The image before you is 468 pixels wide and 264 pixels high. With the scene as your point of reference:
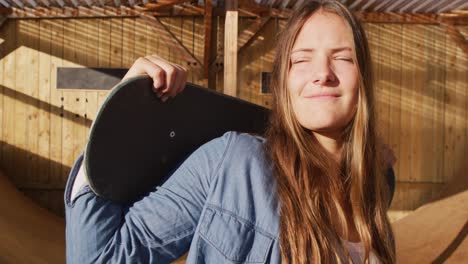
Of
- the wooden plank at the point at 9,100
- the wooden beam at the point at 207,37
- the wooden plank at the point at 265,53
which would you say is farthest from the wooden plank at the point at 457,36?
the wooden plank at the point at 9,100

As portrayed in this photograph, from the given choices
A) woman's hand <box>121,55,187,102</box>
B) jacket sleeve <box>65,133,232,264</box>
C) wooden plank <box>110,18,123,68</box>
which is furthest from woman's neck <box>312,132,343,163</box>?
wooden plank <box>110,18,123,68</box>

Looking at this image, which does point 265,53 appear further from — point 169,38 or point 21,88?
point 21,88

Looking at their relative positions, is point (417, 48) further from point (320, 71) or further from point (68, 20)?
point (320, 71)

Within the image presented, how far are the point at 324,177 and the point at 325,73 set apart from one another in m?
0.27

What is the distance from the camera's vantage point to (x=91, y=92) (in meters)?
8.04

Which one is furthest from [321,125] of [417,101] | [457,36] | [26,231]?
[457,36]

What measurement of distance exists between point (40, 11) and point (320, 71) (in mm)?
7744

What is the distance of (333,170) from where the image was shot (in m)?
1.27

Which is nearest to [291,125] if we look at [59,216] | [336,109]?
[336,109]

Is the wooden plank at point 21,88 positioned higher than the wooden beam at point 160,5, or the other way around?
the wooden beam at point 160,5

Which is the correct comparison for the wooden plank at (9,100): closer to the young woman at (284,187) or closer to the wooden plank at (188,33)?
the wooden plank at (188,33)

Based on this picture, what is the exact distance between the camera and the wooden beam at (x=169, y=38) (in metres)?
7.89

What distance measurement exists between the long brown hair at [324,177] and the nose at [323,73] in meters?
0.08

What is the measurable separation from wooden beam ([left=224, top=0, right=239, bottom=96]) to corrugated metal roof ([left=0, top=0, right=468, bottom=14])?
238 centimetres
